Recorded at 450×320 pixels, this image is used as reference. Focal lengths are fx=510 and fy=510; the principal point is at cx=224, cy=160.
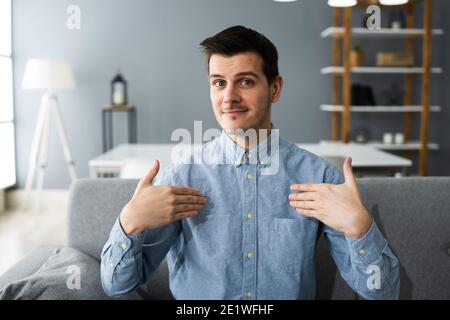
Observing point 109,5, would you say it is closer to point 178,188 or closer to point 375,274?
point 178,188

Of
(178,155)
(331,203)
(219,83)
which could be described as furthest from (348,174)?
(178,155)

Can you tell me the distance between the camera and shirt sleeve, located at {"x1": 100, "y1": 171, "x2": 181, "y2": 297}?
19.7 inches

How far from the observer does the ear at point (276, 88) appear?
0.49 m


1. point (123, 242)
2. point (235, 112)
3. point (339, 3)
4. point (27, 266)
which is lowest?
point (27, 266)

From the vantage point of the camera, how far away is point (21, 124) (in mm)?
516

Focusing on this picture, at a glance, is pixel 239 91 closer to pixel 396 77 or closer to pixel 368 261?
pixel 368 261

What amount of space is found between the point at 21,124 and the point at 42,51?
8 cm

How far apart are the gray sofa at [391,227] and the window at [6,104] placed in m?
0.17

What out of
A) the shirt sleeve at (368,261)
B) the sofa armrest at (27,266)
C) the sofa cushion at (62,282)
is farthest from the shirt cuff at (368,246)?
the sofa armrest at (27,266)

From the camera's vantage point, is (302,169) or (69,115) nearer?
(302,169)

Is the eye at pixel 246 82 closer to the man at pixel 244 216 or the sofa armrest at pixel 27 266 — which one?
the man at pixel 244 216

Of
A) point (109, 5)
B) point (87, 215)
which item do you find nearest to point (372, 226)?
point (109, 5)

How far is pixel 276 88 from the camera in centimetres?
49

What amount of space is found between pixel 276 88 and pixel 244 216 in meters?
0.13
